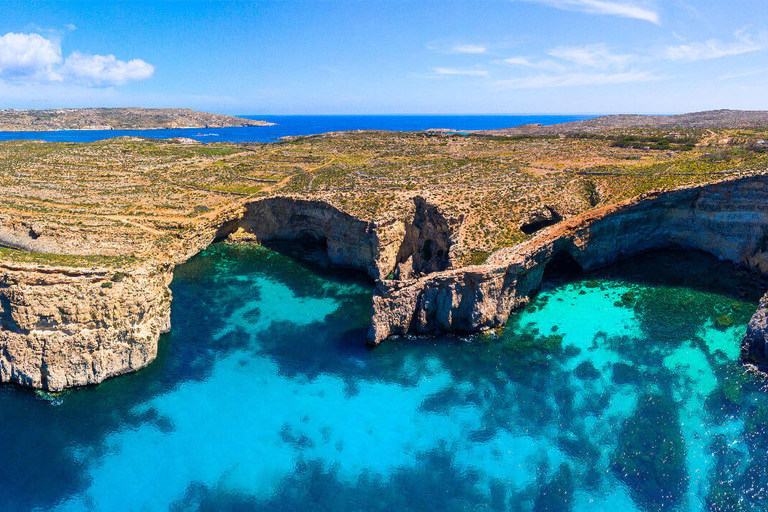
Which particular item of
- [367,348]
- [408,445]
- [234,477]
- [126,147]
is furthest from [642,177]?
[126,147]

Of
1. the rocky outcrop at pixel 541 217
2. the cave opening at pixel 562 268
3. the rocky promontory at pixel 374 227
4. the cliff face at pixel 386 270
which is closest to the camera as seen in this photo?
the cliff face at pixel 386 270

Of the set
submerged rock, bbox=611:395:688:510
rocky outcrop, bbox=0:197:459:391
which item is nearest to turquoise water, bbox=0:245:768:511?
submerged rock, bbox=611:395:688:510

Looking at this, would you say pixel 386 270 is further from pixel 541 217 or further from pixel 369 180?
pixel 541 217

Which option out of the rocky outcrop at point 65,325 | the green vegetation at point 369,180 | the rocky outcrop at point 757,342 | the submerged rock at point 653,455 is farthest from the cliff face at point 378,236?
the rocky outcrop at point 757,342

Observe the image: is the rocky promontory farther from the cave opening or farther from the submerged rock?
the submerged rock

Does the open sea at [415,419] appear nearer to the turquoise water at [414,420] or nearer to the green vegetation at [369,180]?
the turquoise water at [414,420]

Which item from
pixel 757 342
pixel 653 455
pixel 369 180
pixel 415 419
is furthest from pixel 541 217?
pixel 415 419

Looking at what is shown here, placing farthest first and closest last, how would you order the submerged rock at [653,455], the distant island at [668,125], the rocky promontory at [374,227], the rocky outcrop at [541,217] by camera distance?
the distant island at [668,125]
the rocky outcrop at [541,217]
the rocky promontory at [374,227]
the submerged rock at [653,455]
